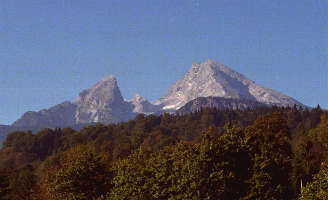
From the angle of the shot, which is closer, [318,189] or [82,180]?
[318,189]

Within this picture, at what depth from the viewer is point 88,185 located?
270 feet

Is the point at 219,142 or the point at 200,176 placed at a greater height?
the point at 219,142

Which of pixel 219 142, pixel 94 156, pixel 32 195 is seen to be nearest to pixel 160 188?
pixel 219 142

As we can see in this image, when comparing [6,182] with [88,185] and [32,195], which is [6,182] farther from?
[88,185]

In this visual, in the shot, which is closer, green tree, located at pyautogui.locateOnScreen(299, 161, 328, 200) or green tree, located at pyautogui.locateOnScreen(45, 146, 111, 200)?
green tree, located at pyautogui.locateOnScreen(299, 161, 328, 200)

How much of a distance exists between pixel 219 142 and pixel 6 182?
59657 millimetres

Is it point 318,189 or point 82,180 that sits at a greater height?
point 318,189

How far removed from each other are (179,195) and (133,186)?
396 inches

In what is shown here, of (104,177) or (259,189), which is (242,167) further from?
(104,177)

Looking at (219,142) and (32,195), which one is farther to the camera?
(32,195)

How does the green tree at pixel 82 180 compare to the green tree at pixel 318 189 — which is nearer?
the green tree at pixel 318 189

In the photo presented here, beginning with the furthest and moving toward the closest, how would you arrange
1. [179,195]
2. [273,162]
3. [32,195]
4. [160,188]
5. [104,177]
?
[32,195] → [104,177] → [273,162] → [160,188] → [179,195]

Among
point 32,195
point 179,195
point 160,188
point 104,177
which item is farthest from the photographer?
point 32,195

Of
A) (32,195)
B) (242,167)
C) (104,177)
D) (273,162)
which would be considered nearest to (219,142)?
(242,167)
